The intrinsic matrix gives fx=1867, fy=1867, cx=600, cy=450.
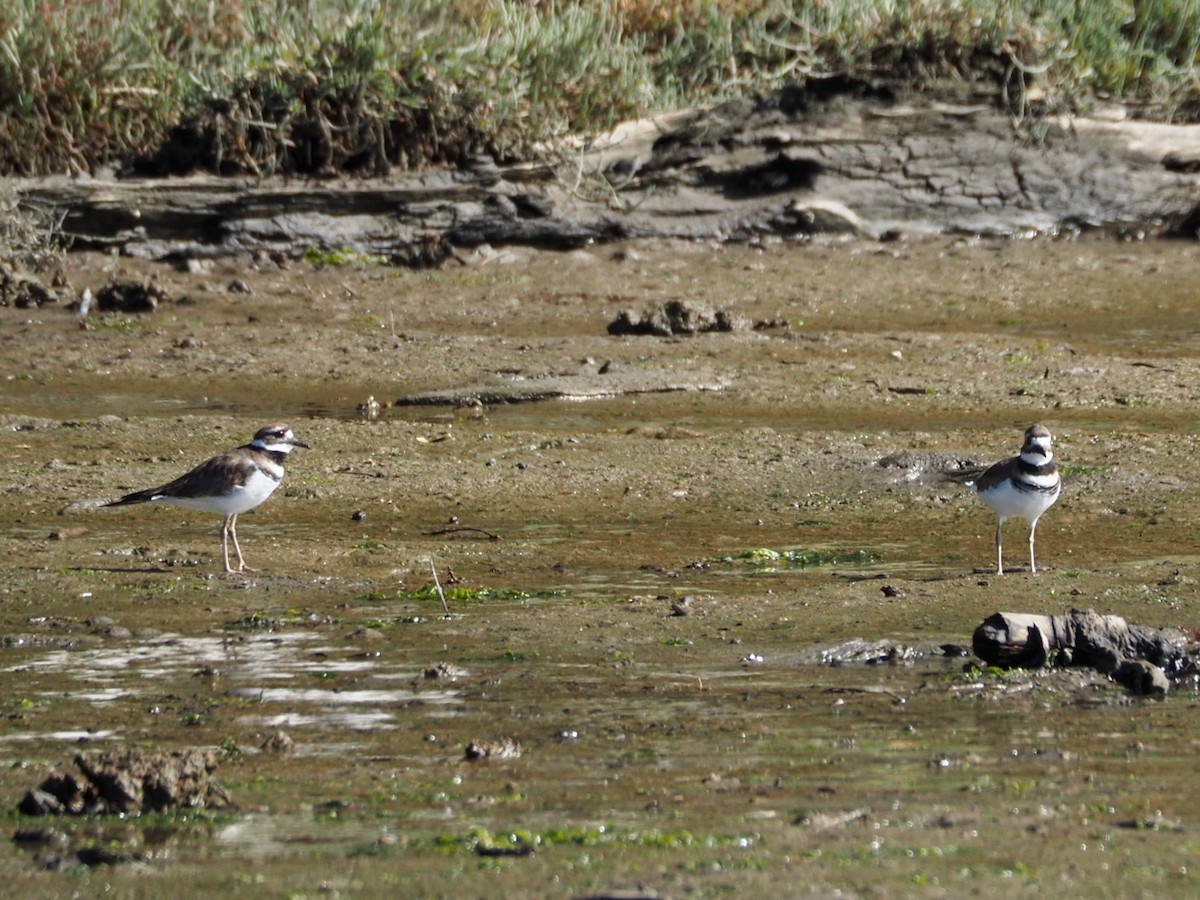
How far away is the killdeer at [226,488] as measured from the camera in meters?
8.47

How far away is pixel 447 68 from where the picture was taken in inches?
616

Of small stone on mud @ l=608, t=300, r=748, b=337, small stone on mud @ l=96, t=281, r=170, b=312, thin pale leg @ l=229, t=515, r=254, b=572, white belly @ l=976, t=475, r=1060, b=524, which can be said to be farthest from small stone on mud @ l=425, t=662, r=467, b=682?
small stone on mud @ l=96, t=281, r=170, b=312

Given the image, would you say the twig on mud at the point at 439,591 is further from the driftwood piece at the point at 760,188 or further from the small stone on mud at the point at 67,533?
the driftwood piece at the point at 760,188

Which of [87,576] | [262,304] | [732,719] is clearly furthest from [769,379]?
[732,719]

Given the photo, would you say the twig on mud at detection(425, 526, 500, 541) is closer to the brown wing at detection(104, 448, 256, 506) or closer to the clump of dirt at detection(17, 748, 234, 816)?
the brown wing at detection(104, 448, 256, 506)

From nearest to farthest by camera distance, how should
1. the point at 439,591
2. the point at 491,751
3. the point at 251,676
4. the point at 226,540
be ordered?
the point at 491,751
the point at 251,676
the point at 439,591
the point at 226,540

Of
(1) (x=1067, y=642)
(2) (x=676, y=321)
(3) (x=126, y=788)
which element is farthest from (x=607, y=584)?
(2) (x=676, y=321)

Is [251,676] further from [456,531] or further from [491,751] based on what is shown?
[456,531]

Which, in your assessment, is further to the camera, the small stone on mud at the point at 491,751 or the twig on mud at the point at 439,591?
the twig on mud at the point at 439,591

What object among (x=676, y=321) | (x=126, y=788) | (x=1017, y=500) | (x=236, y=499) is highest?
(x=126, y=788)

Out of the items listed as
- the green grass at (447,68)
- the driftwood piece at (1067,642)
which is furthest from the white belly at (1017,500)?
the green grass at (447,68)

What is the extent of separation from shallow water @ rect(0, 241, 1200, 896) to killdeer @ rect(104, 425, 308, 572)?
0.22m

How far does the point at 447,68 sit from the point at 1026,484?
29.0ft

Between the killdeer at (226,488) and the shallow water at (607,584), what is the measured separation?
0.73 ft
